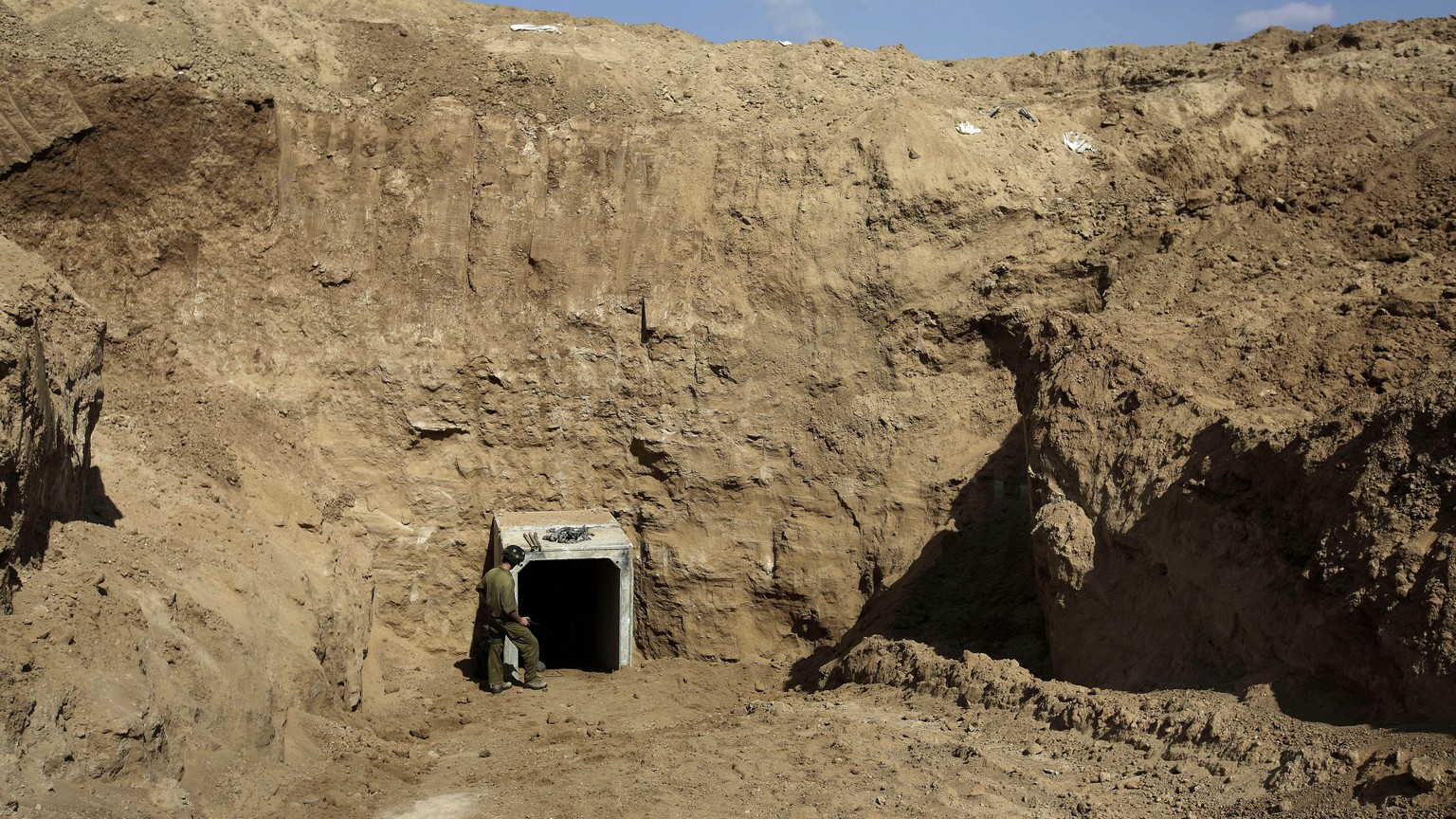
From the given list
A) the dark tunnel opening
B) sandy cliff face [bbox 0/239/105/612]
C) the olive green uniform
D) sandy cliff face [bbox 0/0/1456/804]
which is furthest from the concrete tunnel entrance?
sandy cliff face [bbox 0/239/105/612]

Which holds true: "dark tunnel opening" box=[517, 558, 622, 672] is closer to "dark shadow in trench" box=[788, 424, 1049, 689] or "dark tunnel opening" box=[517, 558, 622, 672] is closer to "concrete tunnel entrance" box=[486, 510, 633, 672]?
"concrete tunnel entrance" box=[486, 510, 633, 672]

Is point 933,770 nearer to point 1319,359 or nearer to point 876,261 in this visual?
point 1319,359

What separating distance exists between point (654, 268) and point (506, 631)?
3958 mm

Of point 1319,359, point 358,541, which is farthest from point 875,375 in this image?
point 358,541

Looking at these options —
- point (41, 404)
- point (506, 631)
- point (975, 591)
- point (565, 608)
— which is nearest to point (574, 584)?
point (565, 608)

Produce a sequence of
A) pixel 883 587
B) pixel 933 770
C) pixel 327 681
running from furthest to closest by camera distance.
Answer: pixel 883 587 → pixel 327 681 → pixel 933 770

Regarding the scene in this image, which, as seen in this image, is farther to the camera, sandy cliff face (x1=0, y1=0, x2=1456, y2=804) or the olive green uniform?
sandy cliff face (x1=0, y1=0, x2=1456, y2=804)

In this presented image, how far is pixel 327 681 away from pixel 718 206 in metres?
6.17

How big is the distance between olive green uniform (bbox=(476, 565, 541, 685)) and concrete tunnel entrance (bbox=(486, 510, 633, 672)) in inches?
5.3

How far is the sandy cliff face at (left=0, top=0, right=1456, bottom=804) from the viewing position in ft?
37.3

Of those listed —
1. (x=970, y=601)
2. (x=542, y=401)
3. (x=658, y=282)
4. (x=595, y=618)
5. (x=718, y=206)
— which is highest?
(x=718, y=206)

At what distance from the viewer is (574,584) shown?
47.1 ft

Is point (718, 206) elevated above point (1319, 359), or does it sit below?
above

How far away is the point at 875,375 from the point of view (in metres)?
12.5
